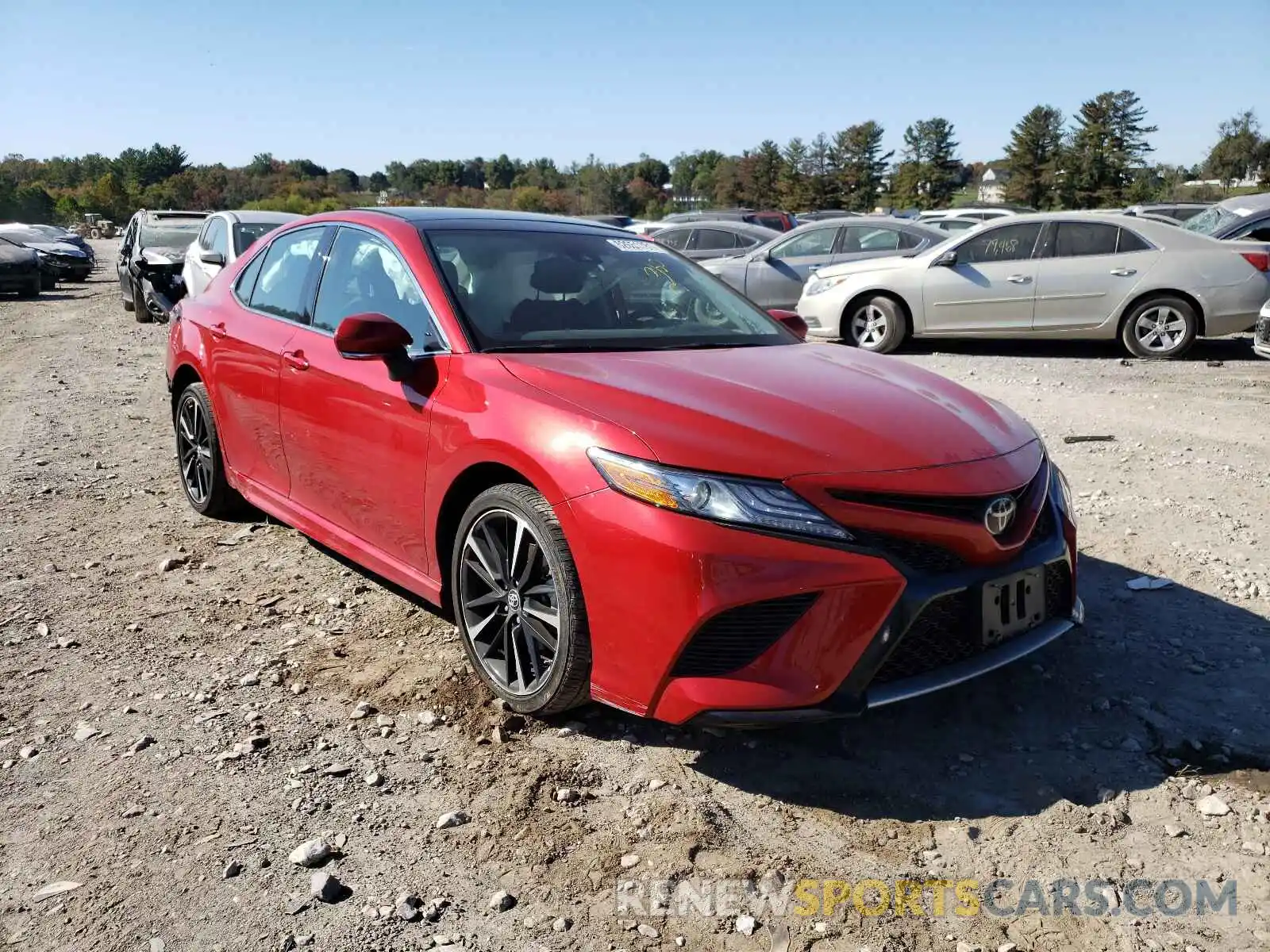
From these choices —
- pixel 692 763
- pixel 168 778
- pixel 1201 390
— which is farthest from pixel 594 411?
pixel 1201 390

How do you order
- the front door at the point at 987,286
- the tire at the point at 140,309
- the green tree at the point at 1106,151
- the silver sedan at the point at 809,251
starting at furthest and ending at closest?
the green tree at the point at 1106,151
the tire at the point at 140,309
the silver sedan at the point at 809,251
the front door at the point at 987,286

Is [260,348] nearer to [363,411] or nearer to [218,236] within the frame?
[363,411]

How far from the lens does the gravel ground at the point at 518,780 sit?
2.41 m

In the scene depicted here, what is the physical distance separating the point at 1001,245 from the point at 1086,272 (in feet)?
3.08

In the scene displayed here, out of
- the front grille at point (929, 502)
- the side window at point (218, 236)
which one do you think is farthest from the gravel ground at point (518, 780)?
the side window at point (218, 236)

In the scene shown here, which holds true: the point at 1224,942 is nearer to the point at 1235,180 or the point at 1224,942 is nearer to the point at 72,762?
the point at 72,762

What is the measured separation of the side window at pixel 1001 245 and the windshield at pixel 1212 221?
118 inches

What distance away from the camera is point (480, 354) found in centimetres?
347

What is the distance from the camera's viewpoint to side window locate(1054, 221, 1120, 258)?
10.9 meters

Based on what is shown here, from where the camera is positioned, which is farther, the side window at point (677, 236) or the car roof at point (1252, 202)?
the side window at point (677, 236)

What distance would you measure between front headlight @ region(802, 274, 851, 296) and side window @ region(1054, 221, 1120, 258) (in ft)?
7.53

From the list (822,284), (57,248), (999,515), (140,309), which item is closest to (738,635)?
(999,515)

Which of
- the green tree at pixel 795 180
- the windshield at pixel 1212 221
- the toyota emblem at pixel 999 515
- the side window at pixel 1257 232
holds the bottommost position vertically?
the toyota emblem at pixel 999 515

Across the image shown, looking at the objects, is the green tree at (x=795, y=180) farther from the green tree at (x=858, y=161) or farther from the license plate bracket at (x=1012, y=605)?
the license plate bracket at (x=1012, y=605)
